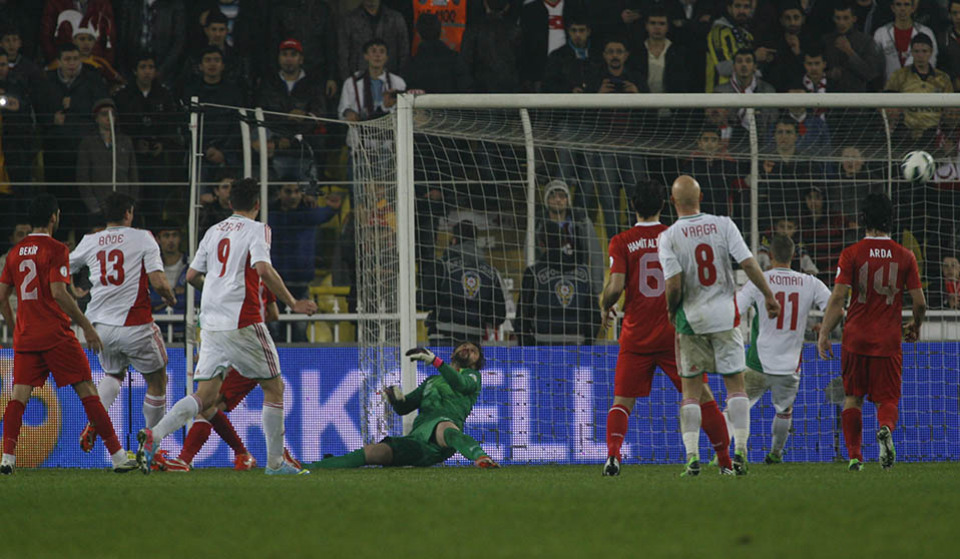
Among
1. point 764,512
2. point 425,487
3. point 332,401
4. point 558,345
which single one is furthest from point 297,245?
point 764,512

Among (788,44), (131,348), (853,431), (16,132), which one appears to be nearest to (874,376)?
(853,431)

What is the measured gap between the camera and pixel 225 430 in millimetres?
9641

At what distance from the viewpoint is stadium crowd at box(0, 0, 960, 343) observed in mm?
11906

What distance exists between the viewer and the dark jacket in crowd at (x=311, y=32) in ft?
48.9

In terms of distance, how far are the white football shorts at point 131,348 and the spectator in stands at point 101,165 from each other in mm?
3614

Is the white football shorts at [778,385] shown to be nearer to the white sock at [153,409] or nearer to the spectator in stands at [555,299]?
the spectator in stands at [555,299]

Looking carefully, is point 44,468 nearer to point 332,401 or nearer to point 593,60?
point 332,401

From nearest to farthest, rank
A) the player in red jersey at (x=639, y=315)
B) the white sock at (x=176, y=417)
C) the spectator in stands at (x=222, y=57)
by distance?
the player in red jersey at (x=639, y=315)
the white sock at (x=176, y=417)
the spectator in stands at (x=222, y=57)

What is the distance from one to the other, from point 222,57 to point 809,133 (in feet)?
21.6

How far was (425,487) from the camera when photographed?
699cm

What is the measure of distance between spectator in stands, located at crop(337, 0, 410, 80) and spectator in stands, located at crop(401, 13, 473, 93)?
0.42 m

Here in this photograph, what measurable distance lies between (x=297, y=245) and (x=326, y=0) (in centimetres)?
420

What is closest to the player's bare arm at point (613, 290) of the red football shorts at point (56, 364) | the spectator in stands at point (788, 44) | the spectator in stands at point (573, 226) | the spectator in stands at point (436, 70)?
the spectator in stands at point (573, 226)

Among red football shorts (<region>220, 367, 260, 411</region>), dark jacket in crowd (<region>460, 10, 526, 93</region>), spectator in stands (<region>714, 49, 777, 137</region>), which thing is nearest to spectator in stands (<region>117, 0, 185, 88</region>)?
dark jacket in crowd (<region>460, 10, 526, 93</region>)
